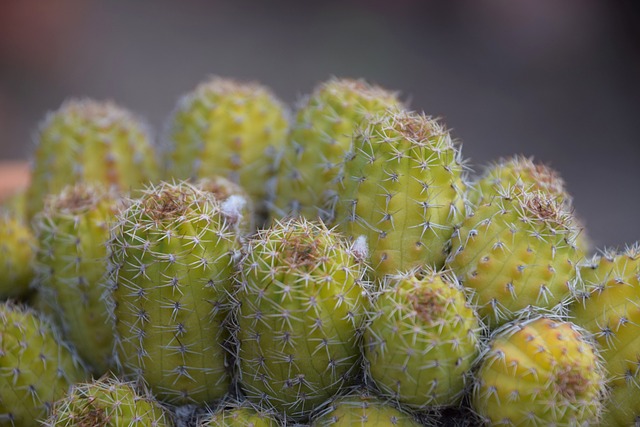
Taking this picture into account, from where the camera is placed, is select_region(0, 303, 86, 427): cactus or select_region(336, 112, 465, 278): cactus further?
A: select_region(0, 303, 86, 427): cactus

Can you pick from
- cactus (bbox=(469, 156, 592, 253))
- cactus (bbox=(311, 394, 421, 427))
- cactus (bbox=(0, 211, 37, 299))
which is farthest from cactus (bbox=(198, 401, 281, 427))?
cactus (bbox=(0, 211, 37, 299))

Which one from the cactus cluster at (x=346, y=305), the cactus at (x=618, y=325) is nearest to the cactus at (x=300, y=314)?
the cactus cluster at (x=346, y=305)

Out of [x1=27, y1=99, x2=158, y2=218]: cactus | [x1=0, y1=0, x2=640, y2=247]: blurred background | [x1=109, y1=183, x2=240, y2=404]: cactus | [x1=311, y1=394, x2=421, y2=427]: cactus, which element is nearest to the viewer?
[x1=311, y1=394, x2=421, y2=427]: cactus

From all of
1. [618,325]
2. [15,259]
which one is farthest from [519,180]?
[15,259]

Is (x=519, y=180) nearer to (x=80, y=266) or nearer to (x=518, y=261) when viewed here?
(x=518, y=261)

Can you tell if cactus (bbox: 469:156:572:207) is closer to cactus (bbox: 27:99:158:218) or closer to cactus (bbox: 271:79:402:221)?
cactus (bbox: 271:79:402:221)

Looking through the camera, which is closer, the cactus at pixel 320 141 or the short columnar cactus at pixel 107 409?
the short columnar cactus at pixel 107 409

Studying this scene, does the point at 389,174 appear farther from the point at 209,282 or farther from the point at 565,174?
the point at 565,174

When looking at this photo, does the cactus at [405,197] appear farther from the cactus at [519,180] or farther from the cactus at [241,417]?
the cactus at [241,417]

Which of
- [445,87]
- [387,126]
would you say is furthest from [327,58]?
[387,126]
